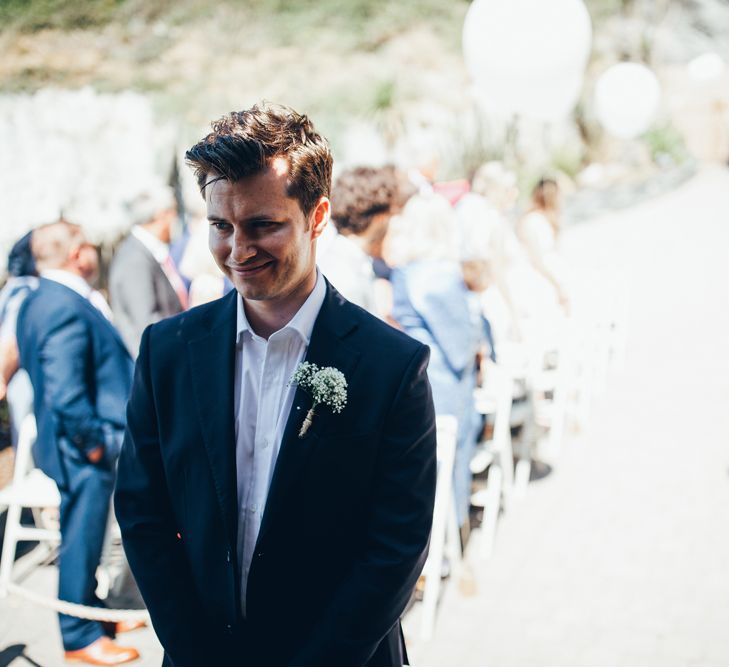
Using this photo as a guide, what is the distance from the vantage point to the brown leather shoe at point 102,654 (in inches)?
136

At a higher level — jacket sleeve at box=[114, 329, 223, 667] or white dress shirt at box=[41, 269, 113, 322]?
white dress shirt at box=[41, 269, 113, 322]

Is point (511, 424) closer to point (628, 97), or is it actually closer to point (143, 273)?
point (143, 273)

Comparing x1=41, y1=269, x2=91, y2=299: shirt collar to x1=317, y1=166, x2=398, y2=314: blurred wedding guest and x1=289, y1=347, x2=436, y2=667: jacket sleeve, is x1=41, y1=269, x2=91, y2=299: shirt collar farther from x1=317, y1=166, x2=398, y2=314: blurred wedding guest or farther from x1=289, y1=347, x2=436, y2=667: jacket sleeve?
x1=289, y1=347, x2=436, y2=667: jacket sleeve

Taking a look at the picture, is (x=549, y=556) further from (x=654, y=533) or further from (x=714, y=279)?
(x=714, y=279)

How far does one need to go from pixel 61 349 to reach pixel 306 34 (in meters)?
30.5

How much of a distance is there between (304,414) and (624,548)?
3.60 m

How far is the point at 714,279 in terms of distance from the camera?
40.6 feet

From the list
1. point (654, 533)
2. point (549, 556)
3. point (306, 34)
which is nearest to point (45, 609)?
point (549, 556)

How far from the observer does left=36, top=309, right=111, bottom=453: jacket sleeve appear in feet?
10.8

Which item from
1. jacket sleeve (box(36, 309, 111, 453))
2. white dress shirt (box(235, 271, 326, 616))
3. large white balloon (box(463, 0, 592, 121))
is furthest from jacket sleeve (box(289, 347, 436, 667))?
large white balloon (box(463, 0, 592, 121))

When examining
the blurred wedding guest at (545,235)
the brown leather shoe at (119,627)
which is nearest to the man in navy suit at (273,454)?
the brown leather shoe at (119,627)

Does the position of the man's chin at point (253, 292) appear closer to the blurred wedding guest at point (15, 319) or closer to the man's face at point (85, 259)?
the man's face at point (85, 259)


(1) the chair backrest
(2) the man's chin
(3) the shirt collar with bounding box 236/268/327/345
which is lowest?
(1) the chair backrest

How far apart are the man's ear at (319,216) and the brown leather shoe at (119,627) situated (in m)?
2.80
